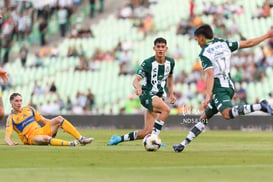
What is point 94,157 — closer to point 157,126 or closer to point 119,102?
point 157,126

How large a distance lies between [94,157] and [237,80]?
66.2 feet

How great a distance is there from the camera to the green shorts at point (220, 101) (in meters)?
14.7

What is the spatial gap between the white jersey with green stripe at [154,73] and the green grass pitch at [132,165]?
1328mm

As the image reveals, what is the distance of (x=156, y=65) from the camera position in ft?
54.9

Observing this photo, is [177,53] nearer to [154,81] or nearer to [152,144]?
[154,81]

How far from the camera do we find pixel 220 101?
48.5 feet

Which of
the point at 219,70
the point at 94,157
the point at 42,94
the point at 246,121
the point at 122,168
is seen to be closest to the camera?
the point at 122,168

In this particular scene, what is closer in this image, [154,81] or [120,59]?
[154,81]

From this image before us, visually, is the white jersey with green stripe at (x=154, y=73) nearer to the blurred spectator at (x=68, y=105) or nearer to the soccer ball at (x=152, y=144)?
the soccer ball at (x=152, y=144)

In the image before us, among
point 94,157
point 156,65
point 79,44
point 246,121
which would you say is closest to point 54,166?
point 94,157

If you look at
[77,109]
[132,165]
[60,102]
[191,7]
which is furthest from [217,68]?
[191,7]

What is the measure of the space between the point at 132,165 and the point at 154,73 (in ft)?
15.8

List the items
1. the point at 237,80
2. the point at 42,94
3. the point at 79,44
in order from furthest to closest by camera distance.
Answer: the point at 79,44 → the point at 42,94 → the point at 237,80

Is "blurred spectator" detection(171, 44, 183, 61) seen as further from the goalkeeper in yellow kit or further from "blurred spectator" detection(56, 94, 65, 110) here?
the goalkeeper in yellow kit
